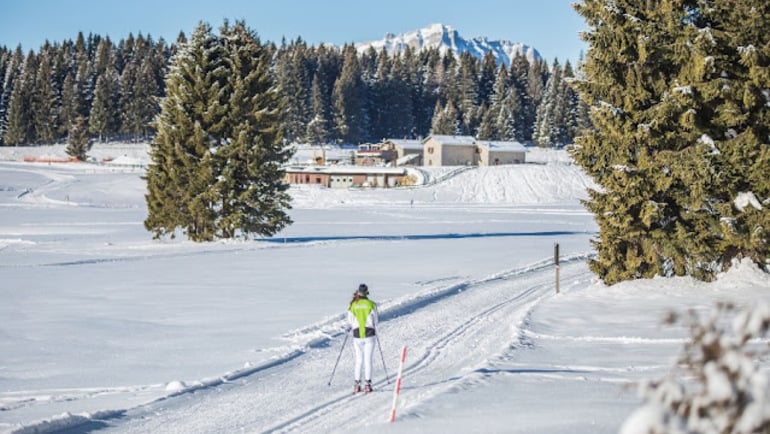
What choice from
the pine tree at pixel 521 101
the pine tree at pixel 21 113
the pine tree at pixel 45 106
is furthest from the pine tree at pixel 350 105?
the pine tree at pixel 21 113

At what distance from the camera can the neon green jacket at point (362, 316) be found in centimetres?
1188

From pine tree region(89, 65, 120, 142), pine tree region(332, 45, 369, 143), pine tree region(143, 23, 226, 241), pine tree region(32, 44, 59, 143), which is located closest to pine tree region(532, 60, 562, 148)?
pine tree region(332, 45, 369, 143)

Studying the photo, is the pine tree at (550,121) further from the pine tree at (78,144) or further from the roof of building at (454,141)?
the pine tree at (78,144)

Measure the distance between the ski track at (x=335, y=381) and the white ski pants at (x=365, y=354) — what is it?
1.15ft

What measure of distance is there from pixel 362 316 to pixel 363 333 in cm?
27

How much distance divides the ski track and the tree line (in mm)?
100886

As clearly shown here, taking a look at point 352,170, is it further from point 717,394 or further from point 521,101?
point 717,394

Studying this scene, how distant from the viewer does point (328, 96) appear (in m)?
143

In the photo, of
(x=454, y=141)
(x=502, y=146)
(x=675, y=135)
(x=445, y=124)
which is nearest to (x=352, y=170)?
(x=454, y=141)

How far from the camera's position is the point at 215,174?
35.6 m

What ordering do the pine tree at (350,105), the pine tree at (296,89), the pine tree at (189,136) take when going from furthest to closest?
1. the pine tree at (350,105)
2. the pine tree at (296,89)
3. the pine tree at (189,136)

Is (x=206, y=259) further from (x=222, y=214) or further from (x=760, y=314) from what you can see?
(x=760, y=314)

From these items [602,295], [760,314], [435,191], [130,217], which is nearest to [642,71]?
[602,295]

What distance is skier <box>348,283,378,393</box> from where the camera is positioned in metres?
11.7
